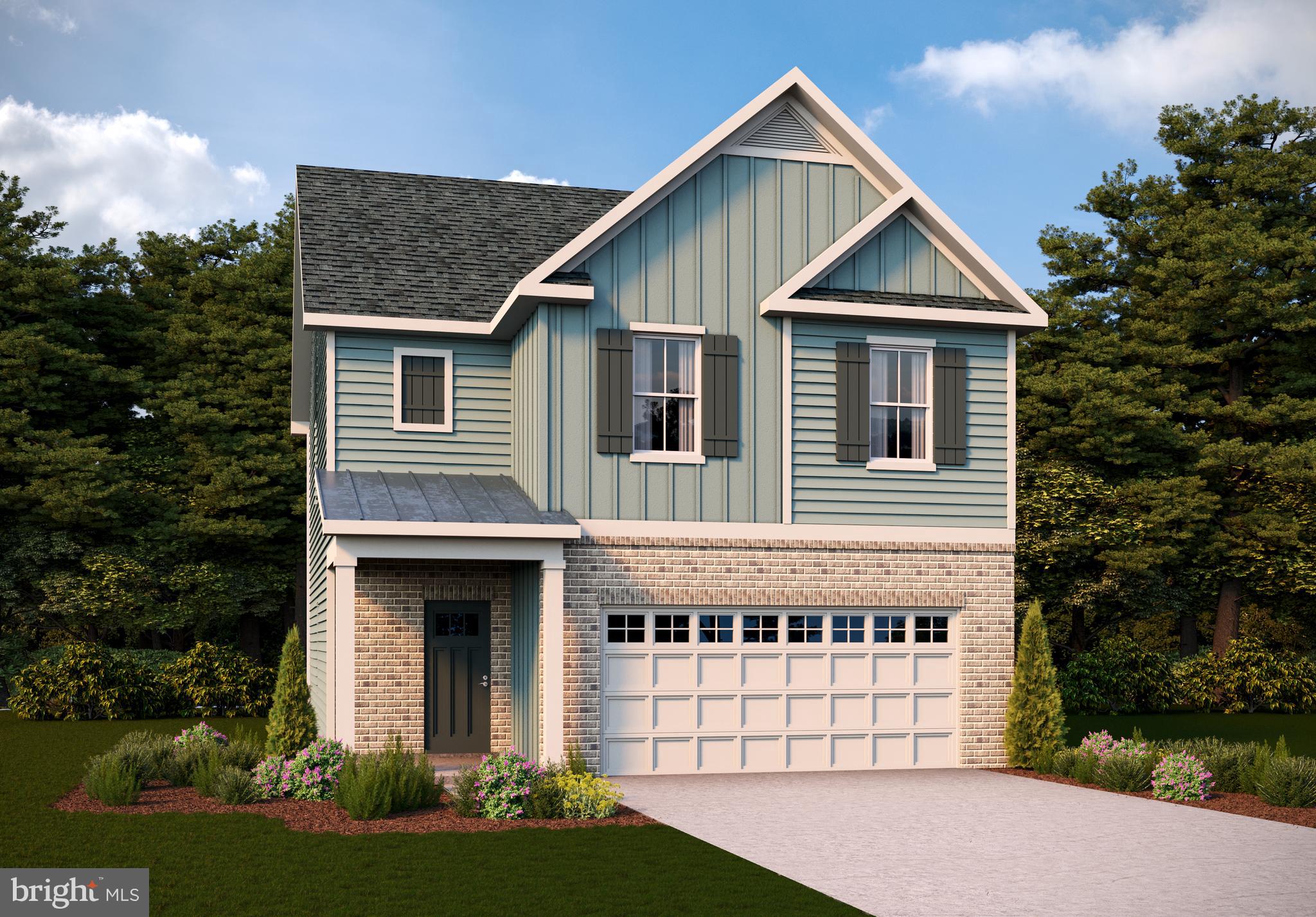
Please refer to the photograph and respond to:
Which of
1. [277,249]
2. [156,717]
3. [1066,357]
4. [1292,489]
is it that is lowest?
[156,717]

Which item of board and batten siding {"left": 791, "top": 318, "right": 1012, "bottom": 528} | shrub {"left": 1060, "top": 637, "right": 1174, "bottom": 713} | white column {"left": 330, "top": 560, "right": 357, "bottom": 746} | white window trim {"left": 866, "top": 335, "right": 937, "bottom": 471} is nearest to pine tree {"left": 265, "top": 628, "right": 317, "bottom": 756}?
white column {"left": 330, "top": 560, "right": 357, "bottom": 746}

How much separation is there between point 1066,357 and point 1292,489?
577 centimetres

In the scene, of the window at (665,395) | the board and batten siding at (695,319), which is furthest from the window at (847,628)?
the window at (665,395)

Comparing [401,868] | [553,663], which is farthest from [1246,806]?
[401,868]

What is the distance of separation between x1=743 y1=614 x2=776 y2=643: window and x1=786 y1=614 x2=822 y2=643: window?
180 mm

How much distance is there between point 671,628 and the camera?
677 inches

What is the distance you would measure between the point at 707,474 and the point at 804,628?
7.80 ft

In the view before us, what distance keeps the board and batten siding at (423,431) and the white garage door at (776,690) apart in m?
3.38

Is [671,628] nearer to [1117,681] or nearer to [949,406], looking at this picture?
[949,406]

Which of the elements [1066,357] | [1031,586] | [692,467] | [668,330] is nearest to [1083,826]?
[692,467]

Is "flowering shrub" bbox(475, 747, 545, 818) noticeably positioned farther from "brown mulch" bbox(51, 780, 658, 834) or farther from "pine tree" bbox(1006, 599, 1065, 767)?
"pine tree" bbox(1006, 599, 1065, 767)

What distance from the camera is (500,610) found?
18516 millimetres

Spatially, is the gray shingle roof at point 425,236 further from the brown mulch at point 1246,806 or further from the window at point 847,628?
the brown mulch at point 1246,806

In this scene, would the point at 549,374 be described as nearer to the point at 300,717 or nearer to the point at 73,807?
the point at 300,717
